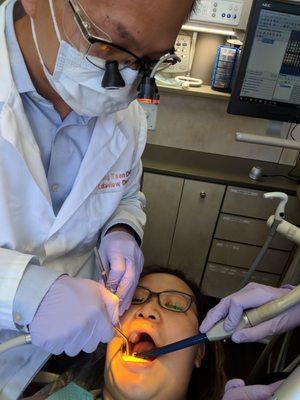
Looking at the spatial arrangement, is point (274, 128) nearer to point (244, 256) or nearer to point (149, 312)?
point (244, 256)

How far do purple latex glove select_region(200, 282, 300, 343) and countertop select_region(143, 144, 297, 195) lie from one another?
4.16 ft

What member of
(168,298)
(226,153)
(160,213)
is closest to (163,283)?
(168,298)

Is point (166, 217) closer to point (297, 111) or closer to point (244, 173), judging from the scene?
point (244, 173)

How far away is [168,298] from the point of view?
1.33 meters

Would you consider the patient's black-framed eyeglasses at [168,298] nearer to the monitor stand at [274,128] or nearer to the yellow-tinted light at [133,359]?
the yellow-tinted light at [133,359]

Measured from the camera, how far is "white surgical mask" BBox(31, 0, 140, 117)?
85cm

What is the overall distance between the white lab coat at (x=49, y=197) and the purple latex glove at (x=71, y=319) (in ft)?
0.27

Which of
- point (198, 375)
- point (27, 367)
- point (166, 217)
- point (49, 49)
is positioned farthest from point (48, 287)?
point (166, 217)

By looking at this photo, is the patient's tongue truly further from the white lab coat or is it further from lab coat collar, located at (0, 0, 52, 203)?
lab coat collar, located at (0, 0, 52, 203)

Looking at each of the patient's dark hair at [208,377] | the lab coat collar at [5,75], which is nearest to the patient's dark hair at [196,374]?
the patient's dark hair at [208,377]

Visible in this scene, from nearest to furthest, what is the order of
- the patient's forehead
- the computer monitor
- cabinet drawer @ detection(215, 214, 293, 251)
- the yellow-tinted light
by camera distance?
the yellow-tinted light < the patient's forehead < the computer monitor < cabinet drawer @ detection(215, 214, 293, 251)

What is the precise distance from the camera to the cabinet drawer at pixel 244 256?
2.39 metres

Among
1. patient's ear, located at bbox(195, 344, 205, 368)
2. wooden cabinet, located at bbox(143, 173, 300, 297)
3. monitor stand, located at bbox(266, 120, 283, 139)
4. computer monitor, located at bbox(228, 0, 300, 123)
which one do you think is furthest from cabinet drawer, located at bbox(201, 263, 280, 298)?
patient's ear, located at bbox(195, 344, 205, 368)

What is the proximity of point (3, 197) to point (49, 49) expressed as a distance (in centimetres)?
40
